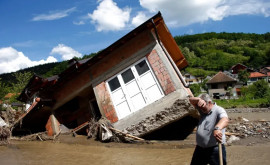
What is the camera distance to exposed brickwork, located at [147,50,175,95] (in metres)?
Answer: 9.09

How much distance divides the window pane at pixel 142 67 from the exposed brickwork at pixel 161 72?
0.98ft

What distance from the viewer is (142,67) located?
991cm

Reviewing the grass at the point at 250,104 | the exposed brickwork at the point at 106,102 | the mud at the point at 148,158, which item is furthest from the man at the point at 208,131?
the grass at the point at 250,104

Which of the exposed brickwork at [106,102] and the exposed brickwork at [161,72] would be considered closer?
the exposed brickwork at [161,72]

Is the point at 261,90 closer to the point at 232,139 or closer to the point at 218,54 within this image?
the point at 232,139

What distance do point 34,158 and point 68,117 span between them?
6.54m

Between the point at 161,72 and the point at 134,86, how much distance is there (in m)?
1.42

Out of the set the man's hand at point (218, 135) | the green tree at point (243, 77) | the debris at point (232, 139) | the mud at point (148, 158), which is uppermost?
the man's hand at point (218, 135)

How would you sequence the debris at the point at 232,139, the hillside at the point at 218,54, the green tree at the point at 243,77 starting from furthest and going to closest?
1. the hillside at the point at 218,54
2. the green tree at the point at 243,77
3. the debris at the point at 232,139

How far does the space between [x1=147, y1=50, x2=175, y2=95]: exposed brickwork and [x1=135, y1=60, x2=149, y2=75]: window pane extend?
0.30m

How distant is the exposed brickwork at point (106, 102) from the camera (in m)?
9.98

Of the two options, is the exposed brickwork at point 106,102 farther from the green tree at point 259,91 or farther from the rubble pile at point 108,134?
the green tree at point 259,91

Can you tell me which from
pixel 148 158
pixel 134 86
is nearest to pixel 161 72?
pixel 134 86

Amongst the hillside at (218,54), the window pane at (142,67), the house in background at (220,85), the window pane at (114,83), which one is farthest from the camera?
the hillside at (218,54)
